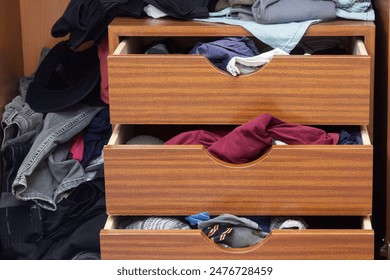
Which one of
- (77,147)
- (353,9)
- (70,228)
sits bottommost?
(70,228)

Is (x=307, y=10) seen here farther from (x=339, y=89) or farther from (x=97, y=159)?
(x=97, y=159)

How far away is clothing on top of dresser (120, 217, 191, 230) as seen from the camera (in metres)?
1.83

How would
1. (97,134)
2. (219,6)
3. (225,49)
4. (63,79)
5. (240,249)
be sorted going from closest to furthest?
(240,249) < (225,49) < (219,6) < (97,134) < (63,79)

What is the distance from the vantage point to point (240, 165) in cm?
179

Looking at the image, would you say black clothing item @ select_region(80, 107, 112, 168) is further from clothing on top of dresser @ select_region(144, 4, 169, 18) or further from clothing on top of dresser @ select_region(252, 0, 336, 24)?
clothing on top of dresser @ select_region(252, 0, 336, 24)

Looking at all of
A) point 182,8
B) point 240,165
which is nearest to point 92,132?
point 182,8

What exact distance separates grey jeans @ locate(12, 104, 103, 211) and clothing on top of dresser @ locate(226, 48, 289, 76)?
41 cm

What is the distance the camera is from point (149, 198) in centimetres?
182

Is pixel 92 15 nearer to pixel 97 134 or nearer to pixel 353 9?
pixel 97 134

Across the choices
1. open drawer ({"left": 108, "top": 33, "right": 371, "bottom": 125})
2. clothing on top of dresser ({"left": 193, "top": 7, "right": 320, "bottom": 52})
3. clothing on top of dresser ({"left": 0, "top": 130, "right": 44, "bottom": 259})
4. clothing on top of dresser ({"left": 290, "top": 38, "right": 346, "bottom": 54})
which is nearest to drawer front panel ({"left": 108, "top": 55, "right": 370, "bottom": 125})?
open drawer ({"left": 108, "top": 33, "right": 371, "bottom": 125})

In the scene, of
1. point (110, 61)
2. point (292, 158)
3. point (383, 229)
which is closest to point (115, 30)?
point (110, 61)

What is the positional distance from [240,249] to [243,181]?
120 mm

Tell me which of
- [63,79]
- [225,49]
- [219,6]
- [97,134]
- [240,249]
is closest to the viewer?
[240,249]

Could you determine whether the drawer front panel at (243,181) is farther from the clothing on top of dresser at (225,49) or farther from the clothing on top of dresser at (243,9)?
the clothing on top of dresser at (243,9)
